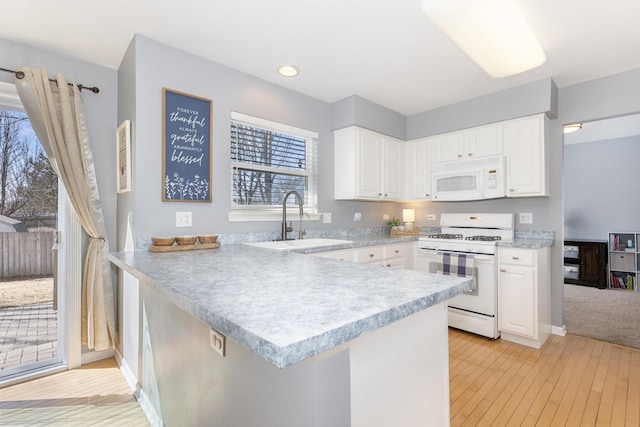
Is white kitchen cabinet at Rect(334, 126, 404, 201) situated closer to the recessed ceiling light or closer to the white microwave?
the white microwave

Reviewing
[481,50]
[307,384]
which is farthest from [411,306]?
[481,50]

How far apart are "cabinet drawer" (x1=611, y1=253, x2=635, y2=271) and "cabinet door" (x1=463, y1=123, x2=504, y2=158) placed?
11.4ft

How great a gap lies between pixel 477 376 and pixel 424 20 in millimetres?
2461

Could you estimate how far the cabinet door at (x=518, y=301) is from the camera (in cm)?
271

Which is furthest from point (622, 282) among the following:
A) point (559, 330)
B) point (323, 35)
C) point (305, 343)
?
point (305, 343)

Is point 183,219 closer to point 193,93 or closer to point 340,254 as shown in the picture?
point 193,93

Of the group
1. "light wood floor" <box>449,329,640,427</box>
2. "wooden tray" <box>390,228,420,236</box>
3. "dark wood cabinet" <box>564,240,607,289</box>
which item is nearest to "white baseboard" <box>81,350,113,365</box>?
"light wood floor" <box>449,329,640,427</box>

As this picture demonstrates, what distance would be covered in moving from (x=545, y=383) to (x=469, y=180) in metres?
1.99

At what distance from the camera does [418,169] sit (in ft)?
12.8

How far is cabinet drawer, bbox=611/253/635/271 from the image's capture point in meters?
4.71

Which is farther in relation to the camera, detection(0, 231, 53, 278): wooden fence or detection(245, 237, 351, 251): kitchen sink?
detection(245, 237, 351, 251): kitchen sink

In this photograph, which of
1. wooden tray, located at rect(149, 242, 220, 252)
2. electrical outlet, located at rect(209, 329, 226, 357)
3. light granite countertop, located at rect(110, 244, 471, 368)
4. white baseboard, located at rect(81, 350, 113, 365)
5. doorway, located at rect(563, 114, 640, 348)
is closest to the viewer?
light granite countertop, located at rect(110, 244, 471, 368)

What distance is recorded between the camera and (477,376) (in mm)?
2250

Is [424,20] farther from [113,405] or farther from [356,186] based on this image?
[113,405]
